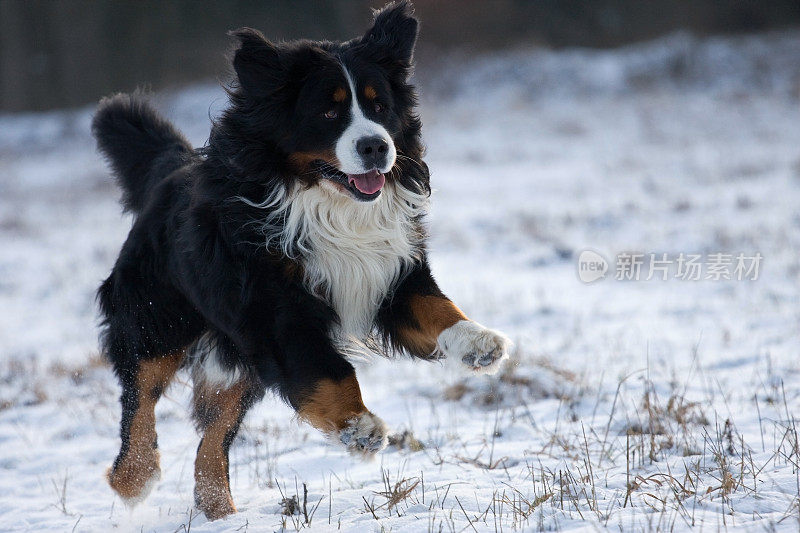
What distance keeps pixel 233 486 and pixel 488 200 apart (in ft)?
28.7

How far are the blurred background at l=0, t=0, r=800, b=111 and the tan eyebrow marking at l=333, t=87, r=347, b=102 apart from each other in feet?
61.6

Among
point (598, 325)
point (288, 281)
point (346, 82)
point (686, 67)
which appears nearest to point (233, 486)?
point (288, 281)

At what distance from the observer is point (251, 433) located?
530cm

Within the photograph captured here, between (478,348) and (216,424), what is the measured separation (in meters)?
1.76

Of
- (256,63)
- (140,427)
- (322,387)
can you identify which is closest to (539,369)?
(140,427)

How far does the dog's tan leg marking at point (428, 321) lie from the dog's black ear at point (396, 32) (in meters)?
1.16

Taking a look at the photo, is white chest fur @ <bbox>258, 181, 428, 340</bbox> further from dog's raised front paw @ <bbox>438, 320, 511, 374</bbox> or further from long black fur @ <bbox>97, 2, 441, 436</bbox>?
dog's raised front paw @ <bbox>438, 320, 511, 374</bbox>

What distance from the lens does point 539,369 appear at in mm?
5762

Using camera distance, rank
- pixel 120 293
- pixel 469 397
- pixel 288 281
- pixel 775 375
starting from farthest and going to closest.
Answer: pixel 469 397, pixel 775 375, pixel 120 293, pixel 288 281

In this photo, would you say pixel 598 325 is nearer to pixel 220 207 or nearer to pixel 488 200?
pixel 220 207

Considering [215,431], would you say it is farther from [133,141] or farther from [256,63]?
[256,63]

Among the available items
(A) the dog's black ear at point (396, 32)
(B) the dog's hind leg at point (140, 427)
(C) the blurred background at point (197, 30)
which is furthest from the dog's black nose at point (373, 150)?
(C) the blurred background at point (197, 30)

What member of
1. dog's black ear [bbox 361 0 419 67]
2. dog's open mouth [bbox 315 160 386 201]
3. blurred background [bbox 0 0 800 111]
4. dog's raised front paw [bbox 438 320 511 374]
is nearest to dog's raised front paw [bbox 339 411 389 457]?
dog's raised front paw [bbox 438 320 511 374]

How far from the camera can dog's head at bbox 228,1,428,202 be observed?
3586 millimetres
